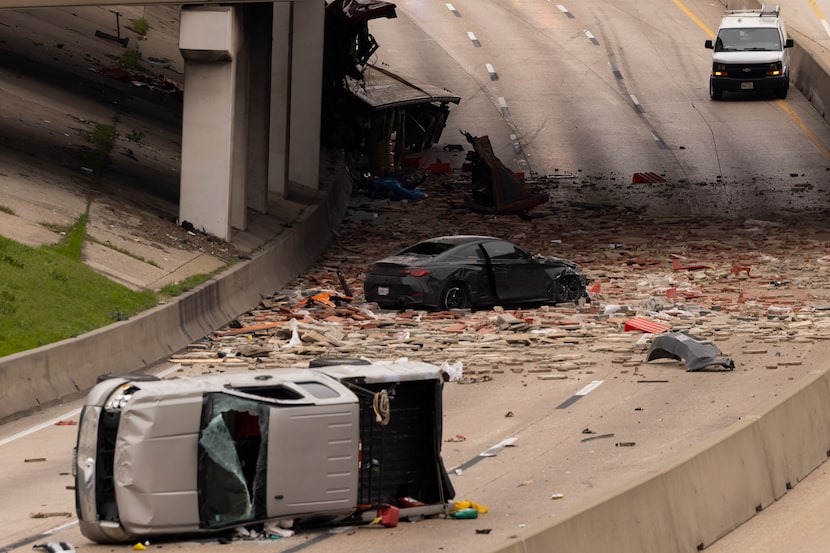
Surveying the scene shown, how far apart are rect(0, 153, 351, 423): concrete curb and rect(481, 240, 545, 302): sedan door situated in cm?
446

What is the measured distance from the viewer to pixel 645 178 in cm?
4538

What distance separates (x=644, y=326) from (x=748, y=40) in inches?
1191

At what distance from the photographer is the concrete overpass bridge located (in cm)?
2941

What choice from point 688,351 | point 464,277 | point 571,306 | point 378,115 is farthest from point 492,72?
point 688,351

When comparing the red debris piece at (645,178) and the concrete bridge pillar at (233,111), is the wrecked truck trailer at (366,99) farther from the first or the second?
the red debris piece at (645,178)

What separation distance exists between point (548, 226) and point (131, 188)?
38.0ft

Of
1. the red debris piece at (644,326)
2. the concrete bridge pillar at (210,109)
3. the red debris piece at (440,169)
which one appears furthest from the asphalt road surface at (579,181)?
the concrete bridge pillar at (210,109)

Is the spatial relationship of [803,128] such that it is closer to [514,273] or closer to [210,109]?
[514,273]

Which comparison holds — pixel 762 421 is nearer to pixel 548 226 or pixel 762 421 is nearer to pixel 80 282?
pixel 80 282

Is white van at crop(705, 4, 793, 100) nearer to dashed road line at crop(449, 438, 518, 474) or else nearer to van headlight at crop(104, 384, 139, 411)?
dashed road line at crop(449, 438, 518, 474)

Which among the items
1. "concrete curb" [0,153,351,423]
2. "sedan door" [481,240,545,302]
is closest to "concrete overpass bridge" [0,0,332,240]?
"concrete curb" [0,153,351,423]

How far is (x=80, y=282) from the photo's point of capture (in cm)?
2452

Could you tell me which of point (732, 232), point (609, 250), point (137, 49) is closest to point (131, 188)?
point (609, 250)

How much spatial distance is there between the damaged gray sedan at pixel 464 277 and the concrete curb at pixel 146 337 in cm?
249
